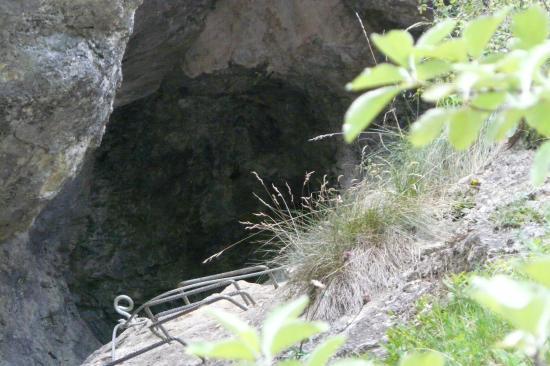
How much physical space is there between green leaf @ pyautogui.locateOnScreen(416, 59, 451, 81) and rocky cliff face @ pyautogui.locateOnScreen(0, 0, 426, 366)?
3.79 m

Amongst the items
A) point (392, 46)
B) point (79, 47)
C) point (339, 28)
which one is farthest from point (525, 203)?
point (339, 28)

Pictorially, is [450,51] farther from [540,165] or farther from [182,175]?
[182,175]

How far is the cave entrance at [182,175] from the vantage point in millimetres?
8031

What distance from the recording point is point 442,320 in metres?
2.71

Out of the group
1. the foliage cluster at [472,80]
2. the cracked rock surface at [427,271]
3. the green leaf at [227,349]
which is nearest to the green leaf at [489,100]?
the foliage cluster at [472,80]

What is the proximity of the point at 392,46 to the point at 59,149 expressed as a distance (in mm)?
3780

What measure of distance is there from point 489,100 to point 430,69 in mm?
66

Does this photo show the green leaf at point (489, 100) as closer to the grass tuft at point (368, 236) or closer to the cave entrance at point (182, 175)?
the grass tuft at point (368, 236)

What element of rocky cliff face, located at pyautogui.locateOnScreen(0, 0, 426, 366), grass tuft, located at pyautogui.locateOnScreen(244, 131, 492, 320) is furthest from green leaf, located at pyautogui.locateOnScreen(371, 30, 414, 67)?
rocky cliff face, located at pyautogui.locateOnScreen(0, 0, 426, 366)

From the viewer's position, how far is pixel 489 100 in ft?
2.51

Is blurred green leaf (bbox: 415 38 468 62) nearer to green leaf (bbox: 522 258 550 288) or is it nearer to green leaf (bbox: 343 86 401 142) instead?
green leaf (bbox: 343 86 401 142)

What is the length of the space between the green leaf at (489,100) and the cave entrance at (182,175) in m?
6.98

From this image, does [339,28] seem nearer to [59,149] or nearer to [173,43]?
[173,43]

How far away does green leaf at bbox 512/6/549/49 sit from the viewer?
77cm
